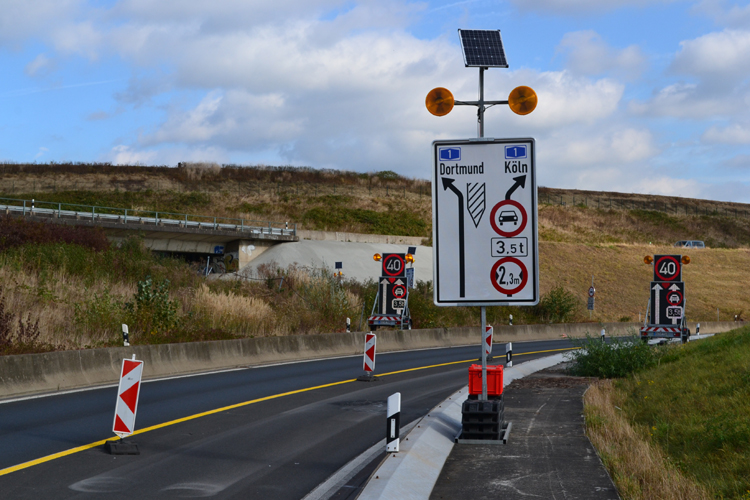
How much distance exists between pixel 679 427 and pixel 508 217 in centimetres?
467

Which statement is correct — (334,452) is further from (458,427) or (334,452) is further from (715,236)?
(715,236)

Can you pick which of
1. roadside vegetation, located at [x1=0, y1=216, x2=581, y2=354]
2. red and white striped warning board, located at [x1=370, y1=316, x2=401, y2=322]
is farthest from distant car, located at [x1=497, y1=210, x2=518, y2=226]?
red and white striped warning board, located at [x1=370, y1=316, x2=401, y2=322]

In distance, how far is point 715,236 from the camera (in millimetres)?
111250

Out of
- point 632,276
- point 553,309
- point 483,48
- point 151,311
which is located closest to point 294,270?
point 151,311

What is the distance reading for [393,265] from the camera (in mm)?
28625

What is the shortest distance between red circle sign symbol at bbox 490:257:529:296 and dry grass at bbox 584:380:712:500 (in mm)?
1898

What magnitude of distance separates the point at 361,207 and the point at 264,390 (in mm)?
74737

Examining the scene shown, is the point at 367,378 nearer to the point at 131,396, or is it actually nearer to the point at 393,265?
the point at 131,396

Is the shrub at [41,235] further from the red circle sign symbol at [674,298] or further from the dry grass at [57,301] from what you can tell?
the red circle sign symbol at [674,298]

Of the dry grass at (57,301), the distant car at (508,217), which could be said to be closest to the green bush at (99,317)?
the dry grass at (57,301)

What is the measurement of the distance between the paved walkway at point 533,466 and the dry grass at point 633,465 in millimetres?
124

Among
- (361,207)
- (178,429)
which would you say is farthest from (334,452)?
(361,207)

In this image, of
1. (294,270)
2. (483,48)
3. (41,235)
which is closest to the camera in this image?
(483,48)

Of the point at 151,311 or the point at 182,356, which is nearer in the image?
the point at 182,356
